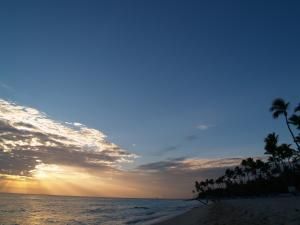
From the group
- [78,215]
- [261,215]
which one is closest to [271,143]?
[78,215]

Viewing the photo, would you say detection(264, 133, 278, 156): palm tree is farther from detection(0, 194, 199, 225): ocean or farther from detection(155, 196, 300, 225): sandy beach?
detection(155, 196, 300, 225): sandy beach

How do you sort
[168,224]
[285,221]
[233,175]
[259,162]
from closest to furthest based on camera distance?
1. [285,221]
2. [168,224]
3. [259,162]
4. [233,175]

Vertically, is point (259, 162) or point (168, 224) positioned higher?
point (259, 162)

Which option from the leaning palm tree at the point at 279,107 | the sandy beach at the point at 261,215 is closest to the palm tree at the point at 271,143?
the leaning palm tree at the point at 279,107

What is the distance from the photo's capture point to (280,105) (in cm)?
5569

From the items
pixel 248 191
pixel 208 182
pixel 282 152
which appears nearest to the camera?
pixel 282 152

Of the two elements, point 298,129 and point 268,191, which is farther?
point 268,191

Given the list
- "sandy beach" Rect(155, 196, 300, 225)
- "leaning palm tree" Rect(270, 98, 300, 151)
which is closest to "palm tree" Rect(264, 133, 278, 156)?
"leaning palm tree" Rect(270, 98, 300, 151)

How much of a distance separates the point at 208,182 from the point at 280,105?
14174 centimetres

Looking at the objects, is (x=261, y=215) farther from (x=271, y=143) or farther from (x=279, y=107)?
(x=271, y=143)

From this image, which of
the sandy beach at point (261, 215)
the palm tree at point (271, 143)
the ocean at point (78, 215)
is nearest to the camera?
the sandy beach at point (261, 215)

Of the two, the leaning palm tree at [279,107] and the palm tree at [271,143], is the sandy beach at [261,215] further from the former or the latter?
the palm tree at [271,143]

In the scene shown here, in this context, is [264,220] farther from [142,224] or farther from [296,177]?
Answer: [296,177]

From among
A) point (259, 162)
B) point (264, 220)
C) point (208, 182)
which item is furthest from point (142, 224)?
point (208, 182)
